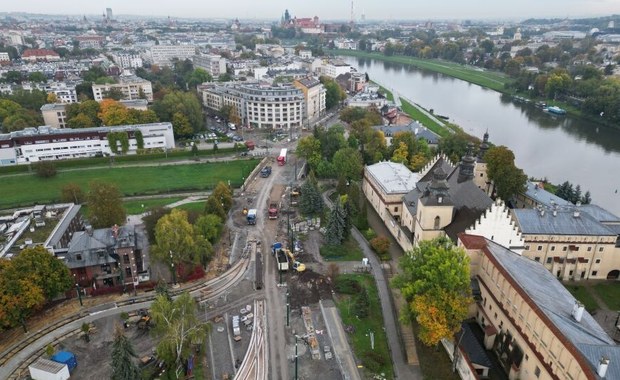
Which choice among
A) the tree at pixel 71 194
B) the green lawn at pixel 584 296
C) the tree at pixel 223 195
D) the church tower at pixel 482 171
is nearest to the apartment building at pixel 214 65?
the tree at pixel 71 194

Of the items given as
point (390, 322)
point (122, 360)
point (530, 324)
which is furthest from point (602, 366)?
point (122, 360)

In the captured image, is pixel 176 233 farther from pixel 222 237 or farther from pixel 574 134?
pixel 574 134

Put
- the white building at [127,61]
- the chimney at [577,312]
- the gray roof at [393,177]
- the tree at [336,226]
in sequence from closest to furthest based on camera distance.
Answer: the chimney at [577,312]
the tree at [336,226]
the gray roof at [393,177]
the white building at [127,61]

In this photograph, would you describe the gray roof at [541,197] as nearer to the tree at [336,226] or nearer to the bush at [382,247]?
the bush at [382,247]

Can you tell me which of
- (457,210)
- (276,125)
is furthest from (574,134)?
(457,210)

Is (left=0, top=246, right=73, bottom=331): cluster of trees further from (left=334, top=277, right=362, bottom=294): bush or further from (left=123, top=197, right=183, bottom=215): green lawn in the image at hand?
(left=334, top=277, right=362, bottom=294): bush

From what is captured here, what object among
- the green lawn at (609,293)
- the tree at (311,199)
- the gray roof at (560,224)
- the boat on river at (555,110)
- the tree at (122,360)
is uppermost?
the gray roof at (560,224)

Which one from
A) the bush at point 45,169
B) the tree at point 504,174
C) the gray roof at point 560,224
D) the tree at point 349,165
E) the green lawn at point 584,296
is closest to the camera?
the green lawn at point 584,296

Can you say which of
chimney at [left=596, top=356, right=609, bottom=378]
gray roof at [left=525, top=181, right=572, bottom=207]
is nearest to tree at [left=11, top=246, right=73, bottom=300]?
chimney at [left=596, top=356, right=609, bottom=378]

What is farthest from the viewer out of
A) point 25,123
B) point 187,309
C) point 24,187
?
point 25,123
